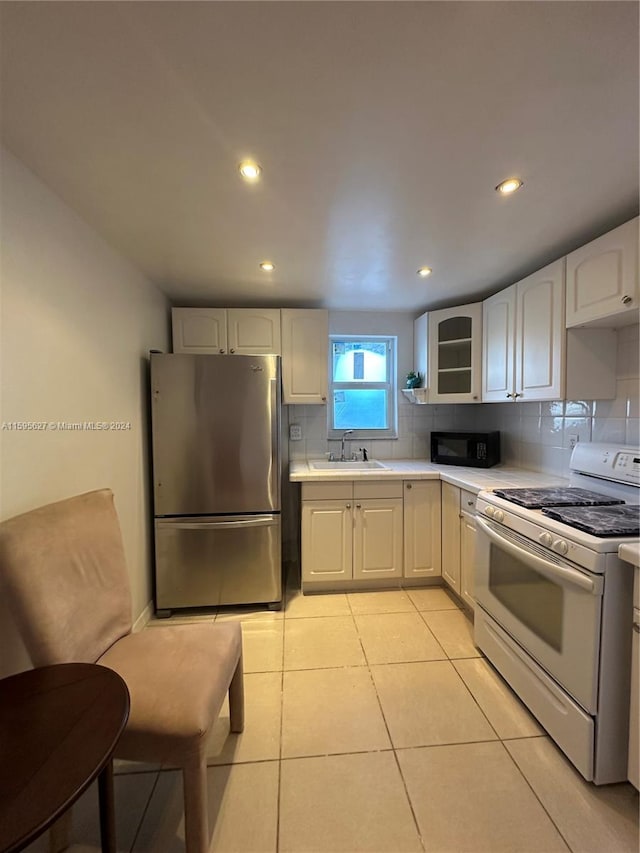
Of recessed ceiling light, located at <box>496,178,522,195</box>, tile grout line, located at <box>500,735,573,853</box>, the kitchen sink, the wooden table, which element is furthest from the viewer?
the kitchen sink

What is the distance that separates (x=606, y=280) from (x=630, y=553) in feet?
3.97

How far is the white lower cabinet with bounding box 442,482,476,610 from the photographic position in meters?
2.19

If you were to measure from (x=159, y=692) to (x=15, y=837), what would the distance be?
0.52 meters

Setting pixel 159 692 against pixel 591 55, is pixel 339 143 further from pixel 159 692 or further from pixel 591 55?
pixel 159 692

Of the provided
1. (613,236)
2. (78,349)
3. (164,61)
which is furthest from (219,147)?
(613,236)

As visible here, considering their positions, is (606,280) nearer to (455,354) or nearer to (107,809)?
(455,354)

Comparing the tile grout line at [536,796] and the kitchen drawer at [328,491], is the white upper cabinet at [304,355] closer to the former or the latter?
the kitchen drawer at [328,491]

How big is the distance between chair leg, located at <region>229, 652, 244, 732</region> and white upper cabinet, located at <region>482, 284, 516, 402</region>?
2169 mm

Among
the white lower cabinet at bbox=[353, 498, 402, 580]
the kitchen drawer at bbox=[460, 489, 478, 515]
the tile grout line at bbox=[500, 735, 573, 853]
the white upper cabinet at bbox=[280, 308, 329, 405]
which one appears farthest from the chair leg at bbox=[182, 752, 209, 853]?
the white upper cabinet at bbox=[280, 308, 329, 405]

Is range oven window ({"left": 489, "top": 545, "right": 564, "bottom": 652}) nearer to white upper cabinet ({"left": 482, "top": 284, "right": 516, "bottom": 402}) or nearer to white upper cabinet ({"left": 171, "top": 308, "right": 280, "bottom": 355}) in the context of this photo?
white upper cabinet ({"left": 482, "top": 284, "right": 516, "bottom": 402})

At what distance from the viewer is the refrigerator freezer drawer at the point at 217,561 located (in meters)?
2.29

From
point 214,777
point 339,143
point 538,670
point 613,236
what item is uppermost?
point 339,143

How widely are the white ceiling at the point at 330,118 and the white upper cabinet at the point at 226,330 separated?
2.68 ft

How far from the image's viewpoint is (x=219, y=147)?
1170 millimetres
